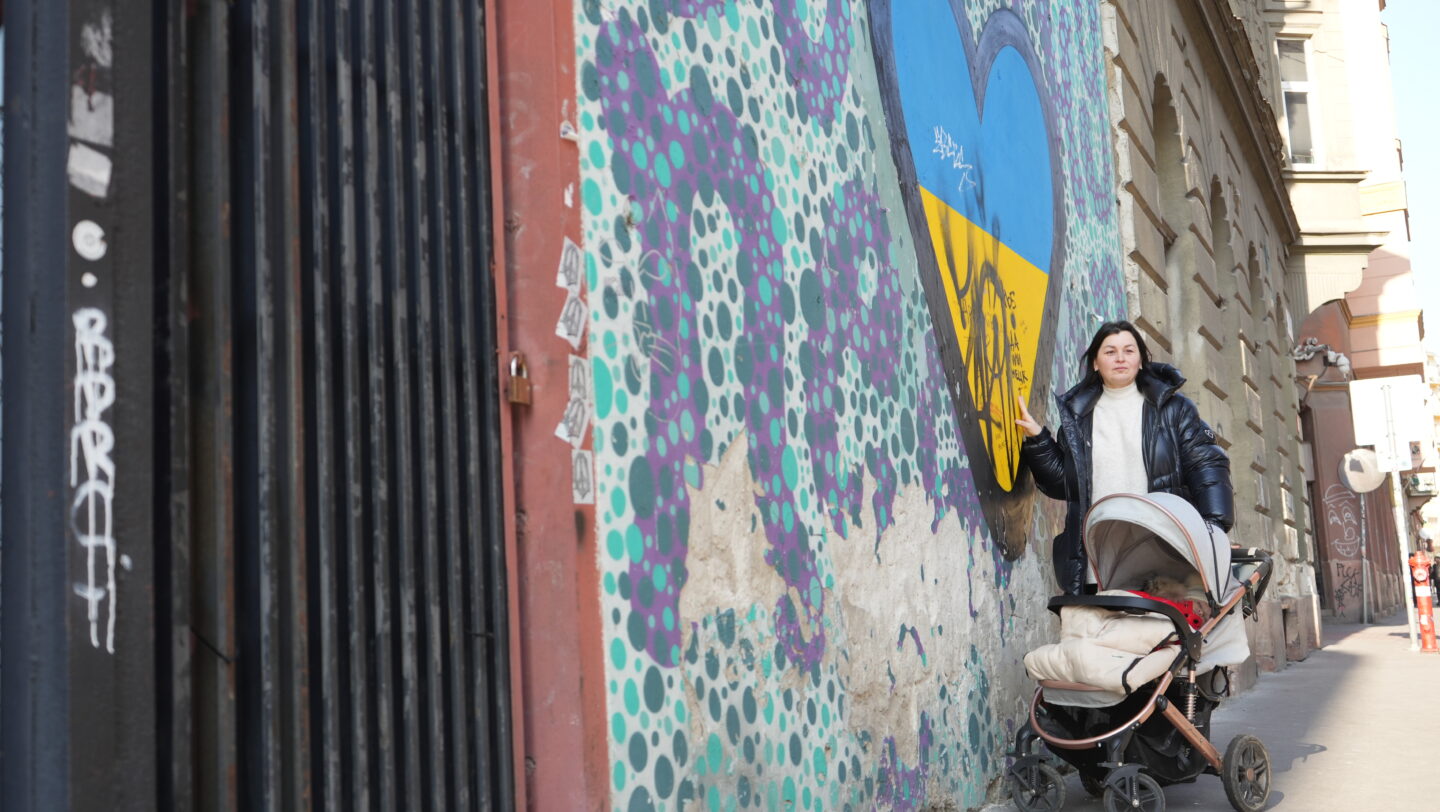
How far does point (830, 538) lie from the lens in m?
4.01

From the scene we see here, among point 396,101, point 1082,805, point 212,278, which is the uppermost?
point 396,101

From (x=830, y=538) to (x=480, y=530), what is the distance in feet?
5.23

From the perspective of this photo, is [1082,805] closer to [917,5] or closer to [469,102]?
[917,5]

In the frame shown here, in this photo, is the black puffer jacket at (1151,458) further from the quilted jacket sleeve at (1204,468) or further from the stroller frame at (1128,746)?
the stroller frame at (1128,746)

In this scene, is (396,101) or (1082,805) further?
(1082,805)

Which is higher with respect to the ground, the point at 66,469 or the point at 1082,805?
the point at 66,469

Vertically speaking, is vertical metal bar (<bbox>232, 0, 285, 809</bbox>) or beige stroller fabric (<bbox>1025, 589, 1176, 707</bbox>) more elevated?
vertical metal bar (<bbox>232, 0, 285, 809</bbox>)

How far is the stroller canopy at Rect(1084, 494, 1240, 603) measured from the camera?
15.8ft

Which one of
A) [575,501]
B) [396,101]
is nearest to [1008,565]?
[575,501]

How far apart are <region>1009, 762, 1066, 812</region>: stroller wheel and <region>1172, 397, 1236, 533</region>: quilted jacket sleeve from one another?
120 cm

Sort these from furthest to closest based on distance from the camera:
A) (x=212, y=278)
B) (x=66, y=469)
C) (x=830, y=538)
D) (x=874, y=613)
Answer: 1. (x=874, y=613)
2. (x=830, y=538)
3. (x=212, y=278)
4. (x=66, y=469)

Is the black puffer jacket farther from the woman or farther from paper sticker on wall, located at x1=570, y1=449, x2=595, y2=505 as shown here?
paper sticker on wall, located at x1=570, y1=449, x2=595, y2=505

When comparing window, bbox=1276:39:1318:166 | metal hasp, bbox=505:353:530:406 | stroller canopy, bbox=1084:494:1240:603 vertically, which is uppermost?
window, bbox=1276:39:1318:166

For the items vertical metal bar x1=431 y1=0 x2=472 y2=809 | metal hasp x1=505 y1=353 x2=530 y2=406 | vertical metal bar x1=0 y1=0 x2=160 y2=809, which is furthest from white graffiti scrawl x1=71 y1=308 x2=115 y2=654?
metal hasp x1=505 y1=353 x2=530 y2=406
